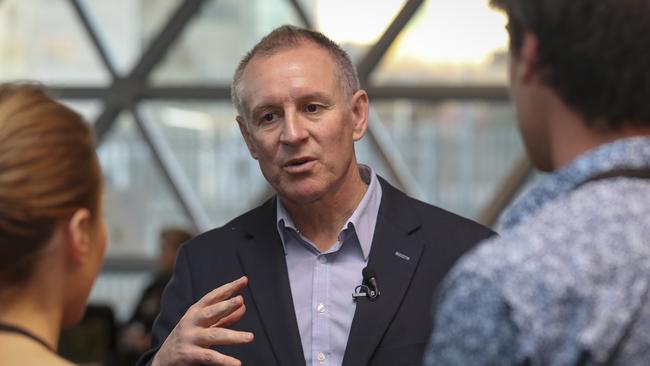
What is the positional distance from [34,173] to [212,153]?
28.8 ft

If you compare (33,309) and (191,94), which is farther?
(191,94)

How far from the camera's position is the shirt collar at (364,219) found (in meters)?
3.35

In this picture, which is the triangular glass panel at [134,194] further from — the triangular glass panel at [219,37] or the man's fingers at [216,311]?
the man's fingers at [216,311]

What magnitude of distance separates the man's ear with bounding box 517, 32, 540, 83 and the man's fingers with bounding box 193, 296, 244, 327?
3.66ft

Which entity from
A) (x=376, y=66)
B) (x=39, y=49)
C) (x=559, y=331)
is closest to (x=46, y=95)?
(x=559, y=331)

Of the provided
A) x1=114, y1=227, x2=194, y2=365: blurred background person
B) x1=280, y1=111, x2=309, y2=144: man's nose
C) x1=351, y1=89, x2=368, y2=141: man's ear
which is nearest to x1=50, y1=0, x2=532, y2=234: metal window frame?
x1=114, y1=227, x2=194, y2=365: blurred background person

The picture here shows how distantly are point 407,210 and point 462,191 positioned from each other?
20.9 ft

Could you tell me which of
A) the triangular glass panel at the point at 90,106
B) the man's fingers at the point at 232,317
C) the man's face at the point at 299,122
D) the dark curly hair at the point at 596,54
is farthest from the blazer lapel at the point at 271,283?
the triangular glass panel at the point at 90,106

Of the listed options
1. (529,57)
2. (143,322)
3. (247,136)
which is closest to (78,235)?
(529,57)

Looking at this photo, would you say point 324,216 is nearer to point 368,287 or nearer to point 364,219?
point 364,219

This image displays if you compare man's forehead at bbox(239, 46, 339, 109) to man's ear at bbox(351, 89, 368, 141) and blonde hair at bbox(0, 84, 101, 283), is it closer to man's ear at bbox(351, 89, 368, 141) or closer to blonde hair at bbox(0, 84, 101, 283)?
man's ear at bbox(351, 89, 368, 141)

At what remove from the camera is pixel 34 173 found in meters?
1.84

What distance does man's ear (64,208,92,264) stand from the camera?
1.92m

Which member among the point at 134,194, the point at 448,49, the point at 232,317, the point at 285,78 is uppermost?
the point at 285,78
